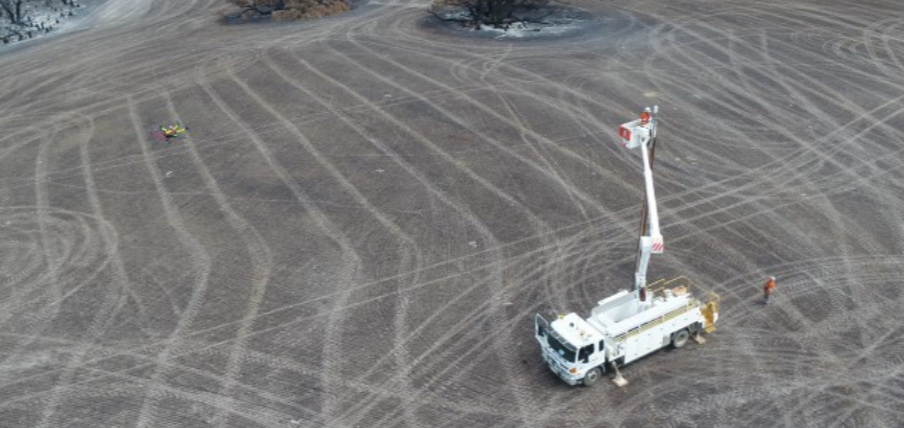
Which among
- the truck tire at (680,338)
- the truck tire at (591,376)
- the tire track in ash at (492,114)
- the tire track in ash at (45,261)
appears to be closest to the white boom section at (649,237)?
the truck tire at (680,338)

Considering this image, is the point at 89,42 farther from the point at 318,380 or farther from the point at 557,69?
the point at 318,380

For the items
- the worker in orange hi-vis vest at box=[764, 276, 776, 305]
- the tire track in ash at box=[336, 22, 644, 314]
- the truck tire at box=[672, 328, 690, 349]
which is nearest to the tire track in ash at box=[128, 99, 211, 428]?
the tire track in ash at box=[336, 22, 644, 314]

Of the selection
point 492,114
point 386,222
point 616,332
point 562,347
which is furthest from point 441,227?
point 492,114

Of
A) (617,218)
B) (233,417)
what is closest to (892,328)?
(617,218)

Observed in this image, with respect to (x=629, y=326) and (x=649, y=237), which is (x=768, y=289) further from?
(x=649, y=237)

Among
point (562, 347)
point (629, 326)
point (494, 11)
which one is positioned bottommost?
point (562, 347)

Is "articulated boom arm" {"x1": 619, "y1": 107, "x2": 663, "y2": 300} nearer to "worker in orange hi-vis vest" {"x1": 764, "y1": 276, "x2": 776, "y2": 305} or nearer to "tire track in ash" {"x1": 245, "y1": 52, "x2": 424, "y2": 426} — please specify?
"worker in orange hi-vis vest" {"x1": 764, "y1": 276, "x2": 776, "y2": 305}

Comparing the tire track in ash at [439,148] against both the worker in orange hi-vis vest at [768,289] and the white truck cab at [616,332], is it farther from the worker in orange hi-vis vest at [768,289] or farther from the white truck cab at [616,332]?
the worker in orange hi-vis vest at [768,289]
